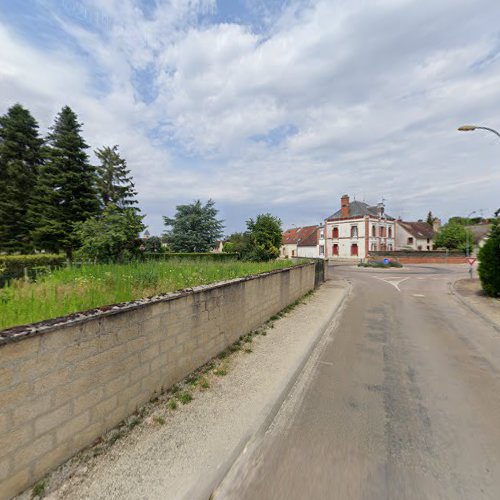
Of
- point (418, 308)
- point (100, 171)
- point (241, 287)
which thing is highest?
point (100, 171)

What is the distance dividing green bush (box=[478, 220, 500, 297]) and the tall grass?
12.6 m

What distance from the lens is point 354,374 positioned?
4754mm

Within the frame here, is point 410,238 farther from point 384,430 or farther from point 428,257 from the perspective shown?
point 384,430

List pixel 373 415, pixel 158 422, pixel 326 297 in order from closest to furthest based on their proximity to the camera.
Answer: pixel 158 422
pixel 373 415
pixel 326 297

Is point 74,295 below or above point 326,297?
above

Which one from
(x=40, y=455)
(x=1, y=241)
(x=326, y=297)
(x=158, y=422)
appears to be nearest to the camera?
(x=40, y=455)

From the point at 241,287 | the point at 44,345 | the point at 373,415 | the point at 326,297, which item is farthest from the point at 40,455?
the point at 326,297

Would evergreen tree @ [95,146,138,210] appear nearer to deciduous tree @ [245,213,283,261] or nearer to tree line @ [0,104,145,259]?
tree line @ [0,104,145,259]

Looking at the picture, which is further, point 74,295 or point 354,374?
point 354,374

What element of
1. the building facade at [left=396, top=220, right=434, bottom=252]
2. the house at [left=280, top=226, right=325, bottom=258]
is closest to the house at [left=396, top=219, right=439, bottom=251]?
the building facade at [left=396, top=220, right=434, bottom=252]

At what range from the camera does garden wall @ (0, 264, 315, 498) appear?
2098 millimetres

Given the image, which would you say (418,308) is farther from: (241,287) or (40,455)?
(40,455)

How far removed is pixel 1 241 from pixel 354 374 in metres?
31.7

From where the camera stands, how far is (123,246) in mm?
8602
